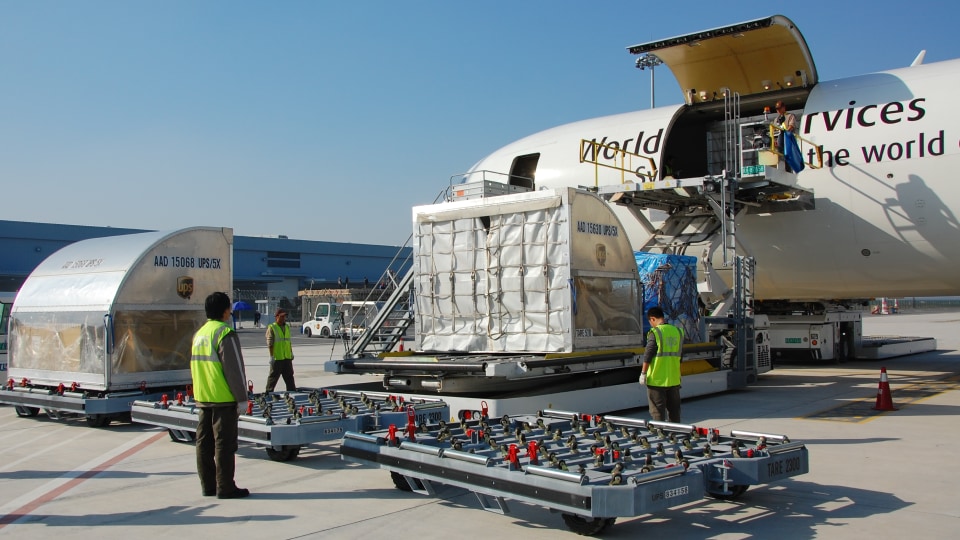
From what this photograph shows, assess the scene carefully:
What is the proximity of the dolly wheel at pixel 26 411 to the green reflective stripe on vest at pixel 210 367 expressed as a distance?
7346 mm

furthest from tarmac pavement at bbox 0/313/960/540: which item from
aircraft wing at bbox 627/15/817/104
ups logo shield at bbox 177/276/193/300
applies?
aircraft wing at bbox 627/15/817/104

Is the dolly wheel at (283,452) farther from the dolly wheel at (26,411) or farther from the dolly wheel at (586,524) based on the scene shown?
the dolly wheel at (26,411)

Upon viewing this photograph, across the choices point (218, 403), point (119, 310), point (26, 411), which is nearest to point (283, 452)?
point (218, 403)

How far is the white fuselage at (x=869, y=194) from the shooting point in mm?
15062

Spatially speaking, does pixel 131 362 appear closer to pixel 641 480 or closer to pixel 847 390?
pixel 641 480

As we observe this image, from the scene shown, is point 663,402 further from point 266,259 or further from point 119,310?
point 266,259

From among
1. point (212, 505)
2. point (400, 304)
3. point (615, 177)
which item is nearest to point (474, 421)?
point (212, 505)

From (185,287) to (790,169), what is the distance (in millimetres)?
11189

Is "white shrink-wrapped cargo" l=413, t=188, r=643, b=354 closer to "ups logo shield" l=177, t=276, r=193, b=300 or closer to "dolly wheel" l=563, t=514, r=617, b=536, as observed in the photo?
"ups logo shield" l=177, t=276, r=193, b=300

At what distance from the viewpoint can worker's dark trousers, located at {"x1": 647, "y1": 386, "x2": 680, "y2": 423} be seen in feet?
30.1

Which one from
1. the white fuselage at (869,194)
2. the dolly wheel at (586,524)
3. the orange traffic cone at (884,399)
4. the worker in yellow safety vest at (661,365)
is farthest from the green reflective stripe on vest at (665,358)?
the white fuselage at (869,194)

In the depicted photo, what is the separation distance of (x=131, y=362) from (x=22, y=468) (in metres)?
3.09

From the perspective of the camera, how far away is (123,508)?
280 inches

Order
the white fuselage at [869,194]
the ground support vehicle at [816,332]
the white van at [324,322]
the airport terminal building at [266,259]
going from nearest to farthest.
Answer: the white fuselage at [869,194]
the ground support vehicle at [816,332]
the white van at [324,322]
the airport terminal building at [266,259]
